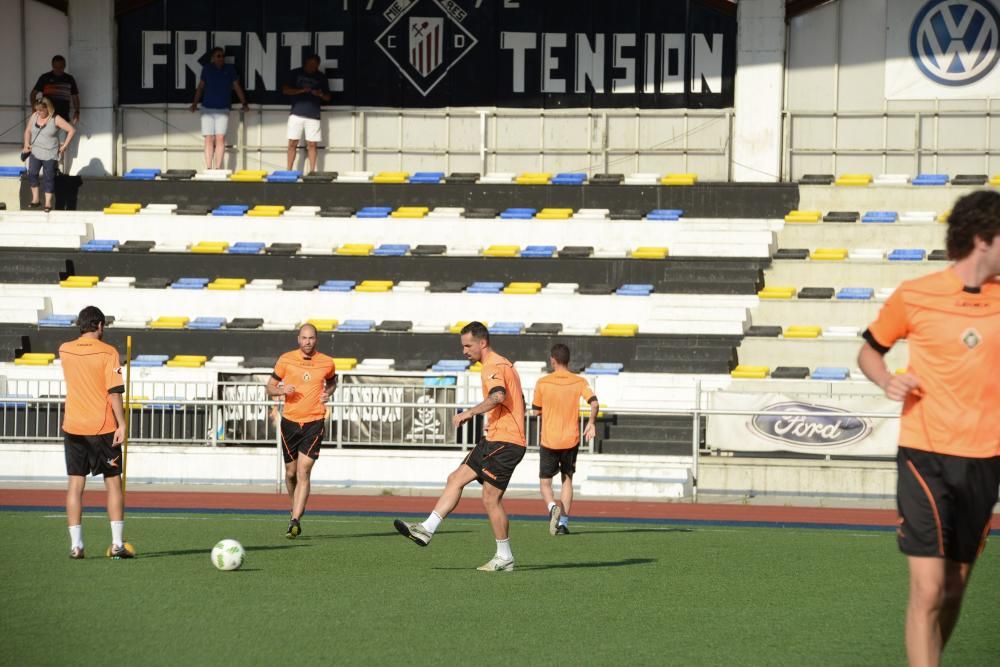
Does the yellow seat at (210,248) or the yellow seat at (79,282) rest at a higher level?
the yellow seat at (210,248)

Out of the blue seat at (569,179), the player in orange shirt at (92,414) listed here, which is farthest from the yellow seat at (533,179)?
the player in orange shirt at (92,414)

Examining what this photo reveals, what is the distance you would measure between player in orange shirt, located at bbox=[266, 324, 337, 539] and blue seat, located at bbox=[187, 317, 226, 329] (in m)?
11.6

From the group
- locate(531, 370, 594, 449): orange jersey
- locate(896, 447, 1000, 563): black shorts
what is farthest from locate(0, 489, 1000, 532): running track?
locate(896, 447, 1000, 563): black shorts

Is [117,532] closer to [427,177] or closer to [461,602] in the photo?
[461,602]

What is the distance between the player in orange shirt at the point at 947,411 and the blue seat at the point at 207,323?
20.8 meters

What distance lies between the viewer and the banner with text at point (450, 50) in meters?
30.5

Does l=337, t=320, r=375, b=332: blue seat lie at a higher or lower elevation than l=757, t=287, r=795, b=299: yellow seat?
lower

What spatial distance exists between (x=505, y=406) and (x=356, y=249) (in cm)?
1611

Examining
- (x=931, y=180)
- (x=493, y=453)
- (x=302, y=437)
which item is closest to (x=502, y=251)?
(x=931, y=180)

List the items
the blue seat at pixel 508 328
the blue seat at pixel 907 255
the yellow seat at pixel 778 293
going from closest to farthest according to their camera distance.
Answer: the blue seat at pixel 508 328, the yellow seat at pixel 778 293, the blue seat at pixel 907 255

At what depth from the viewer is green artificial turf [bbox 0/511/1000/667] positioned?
827cm

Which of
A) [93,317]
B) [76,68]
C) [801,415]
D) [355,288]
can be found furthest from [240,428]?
[76,68]

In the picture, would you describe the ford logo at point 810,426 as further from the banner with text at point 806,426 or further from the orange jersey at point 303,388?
the orange jersey at point 303,388

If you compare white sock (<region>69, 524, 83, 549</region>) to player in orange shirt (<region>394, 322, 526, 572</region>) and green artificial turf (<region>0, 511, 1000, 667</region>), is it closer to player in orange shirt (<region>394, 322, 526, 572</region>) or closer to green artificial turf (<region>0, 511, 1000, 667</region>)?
green artificial turf (<region>0, 511, 1000, 667</region>)
